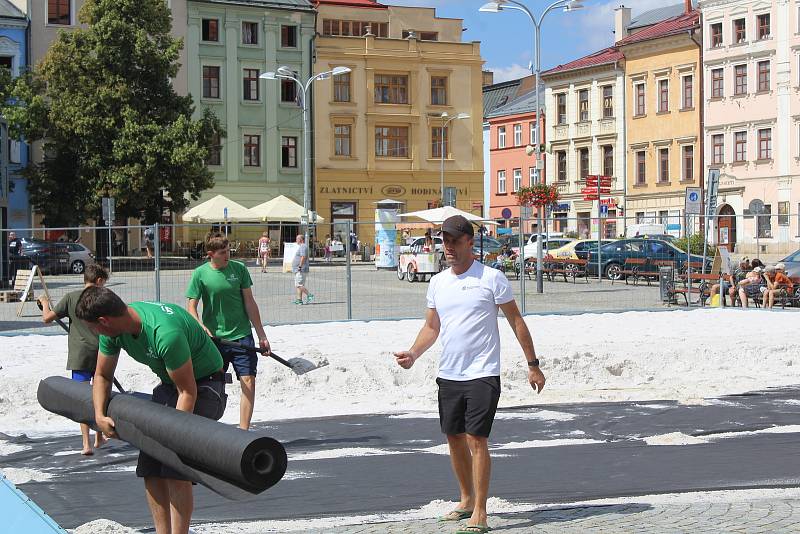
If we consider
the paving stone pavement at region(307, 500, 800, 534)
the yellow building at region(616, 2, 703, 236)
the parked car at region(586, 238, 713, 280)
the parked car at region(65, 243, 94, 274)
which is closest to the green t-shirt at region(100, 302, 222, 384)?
the paving stone pavement at region(307, 500, 800, 534)

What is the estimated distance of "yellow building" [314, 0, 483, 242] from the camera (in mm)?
65875

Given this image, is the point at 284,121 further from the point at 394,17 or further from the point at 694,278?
the point at 694,278

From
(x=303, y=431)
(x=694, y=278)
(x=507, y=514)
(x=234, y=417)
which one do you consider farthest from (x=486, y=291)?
(x=694, y=278)

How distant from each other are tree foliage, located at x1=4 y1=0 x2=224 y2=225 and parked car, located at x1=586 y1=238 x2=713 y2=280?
20.6 meters

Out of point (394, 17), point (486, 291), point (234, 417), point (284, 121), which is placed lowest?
point (234, 417)

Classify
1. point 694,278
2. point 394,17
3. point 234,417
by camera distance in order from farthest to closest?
point 394,17 → point 694,278 → point 234,417

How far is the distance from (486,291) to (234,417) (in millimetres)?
5681

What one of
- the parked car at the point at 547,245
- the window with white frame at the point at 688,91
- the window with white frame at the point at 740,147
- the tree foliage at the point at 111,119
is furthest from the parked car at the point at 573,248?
the window with white frame at the point at 688,91

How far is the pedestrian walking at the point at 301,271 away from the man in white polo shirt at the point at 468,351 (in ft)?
47.7

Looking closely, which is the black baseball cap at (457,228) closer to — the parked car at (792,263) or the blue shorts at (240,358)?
the blue shorts at (240,358)

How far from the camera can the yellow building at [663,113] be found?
66.0 meters

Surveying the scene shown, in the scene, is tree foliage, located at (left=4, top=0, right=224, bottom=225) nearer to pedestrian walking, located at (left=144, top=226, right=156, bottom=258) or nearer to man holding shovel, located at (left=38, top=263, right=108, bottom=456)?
pedestrian walking, located at (left=144, top=226, right=156, bottom=258)

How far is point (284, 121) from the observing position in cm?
6538

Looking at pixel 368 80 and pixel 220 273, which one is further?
pixel 368 80
